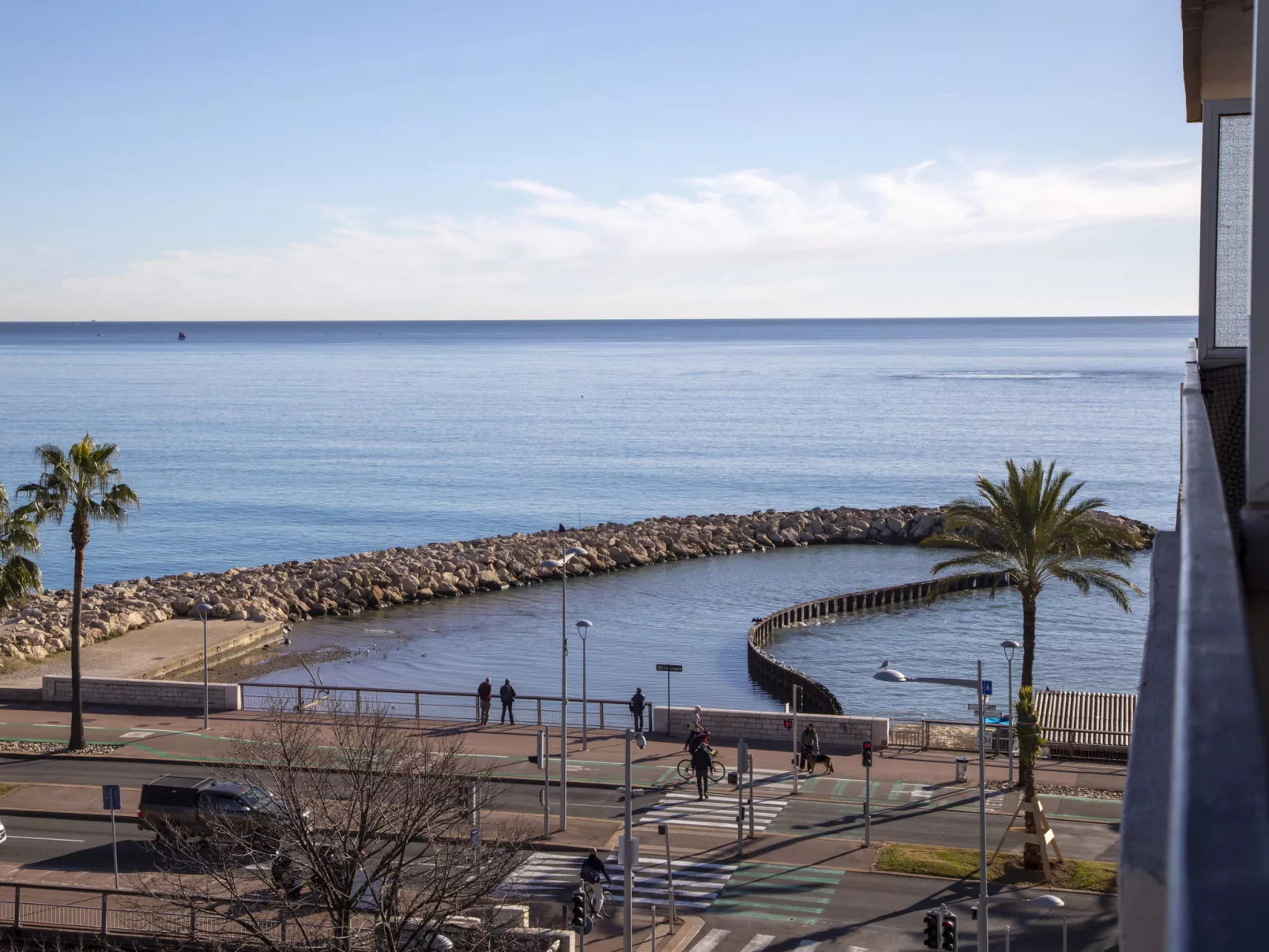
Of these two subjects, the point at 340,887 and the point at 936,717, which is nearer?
the point at 340,887

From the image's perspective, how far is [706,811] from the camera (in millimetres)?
29578

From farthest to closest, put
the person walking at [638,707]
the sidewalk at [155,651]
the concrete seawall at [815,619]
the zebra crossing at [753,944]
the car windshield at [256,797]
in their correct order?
the sidewalk at [155,651] → the concrete seawall at [815,619] → the person walking at [638,707] → the zebra crossing at [753,944] → the car windshield at [256,797]

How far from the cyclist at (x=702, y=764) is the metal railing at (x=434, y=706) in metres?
5.88

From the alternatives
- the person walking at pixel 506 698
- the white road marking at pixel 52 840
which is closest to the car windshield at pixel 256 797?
the white road marking at pixel 52 840

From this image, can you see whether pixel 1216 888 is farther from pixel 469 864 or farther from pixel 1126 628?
pixel 1126 628

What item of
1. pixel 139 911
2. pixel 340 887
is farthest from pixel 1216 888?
pixel 139 911

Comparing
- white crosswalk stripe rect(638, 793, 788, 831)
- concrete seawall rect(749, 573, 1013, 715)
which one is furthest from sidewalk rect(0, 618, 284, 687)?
white crosswalk stripe rect(638, 793, 788, 831)

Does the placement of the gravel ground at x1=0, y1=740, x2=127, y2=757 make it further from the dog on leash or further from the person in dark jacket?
the dog on leash

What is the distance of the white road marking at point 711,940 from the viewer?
2219 centimetres

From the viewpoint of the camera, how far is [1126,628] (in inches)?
2293

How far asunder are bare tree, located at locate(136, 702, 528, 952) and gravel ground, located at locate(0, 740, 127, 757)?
455 inches

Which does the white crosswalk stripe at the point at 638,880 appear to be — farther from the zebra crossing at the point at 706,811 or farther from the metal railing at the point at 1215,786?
the metal railing at the point at 1215,786

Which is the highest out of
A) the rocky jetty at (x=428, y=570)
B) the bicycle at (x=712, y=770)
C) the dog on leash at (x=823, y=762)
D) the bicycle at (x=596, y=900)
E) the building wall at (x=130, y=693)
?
the rocky jetty at (x=428, y=570)

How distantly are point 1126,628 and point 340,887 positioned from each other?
4669 cm
